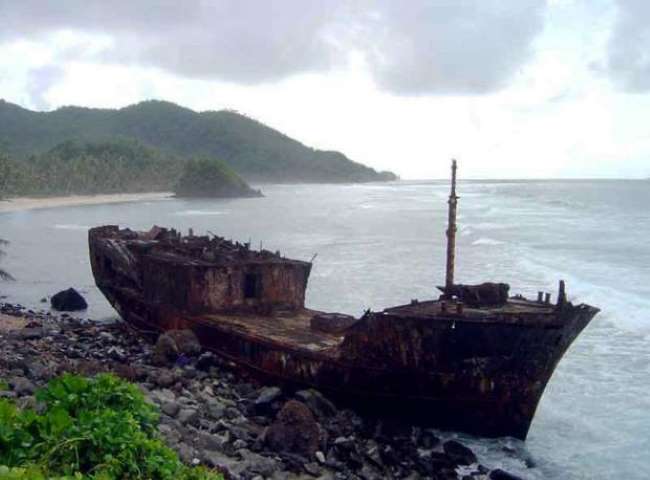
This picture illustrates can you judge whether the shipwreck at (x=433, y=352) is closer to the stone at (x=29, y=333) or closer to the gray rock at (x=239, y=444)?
the gray rock at (x=239, y=444)

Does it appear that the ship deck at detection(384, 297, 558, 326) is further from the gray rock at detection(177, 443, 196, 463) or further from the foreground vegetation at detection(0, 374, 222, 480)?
the foreground vegetation at detection(0, 374, 222, 480)

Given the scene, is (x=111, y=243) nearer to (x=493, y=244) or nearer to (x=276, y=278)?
(x=276, y=278)

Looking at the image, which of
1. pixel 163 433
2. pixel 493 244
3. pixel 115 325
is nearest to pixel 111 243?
pixel 115 325

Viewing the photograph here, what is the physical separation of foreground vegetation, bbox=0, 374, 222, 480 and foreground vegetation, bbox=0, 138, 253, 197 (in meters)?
95.3

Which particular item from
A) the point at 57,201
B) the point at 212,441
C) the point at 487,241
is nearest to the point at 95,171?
the point at 57,201

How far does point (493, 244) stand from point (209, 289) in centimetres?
3835

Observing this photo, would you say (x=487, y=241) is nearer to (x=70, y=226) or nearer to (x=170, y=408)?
(x=70, y=226)

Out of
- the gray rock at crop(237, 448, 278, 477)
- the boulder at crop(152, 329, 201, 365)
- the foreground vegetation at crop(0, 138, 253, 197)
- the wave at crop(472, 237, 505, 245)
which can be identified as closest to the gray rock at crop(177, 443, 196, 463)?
the gray rock at crop(237, 448, 278, 477)

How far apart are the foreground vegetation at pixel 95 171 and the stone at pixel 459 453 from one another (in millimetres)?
93172

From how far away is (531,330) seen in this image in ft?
43.8

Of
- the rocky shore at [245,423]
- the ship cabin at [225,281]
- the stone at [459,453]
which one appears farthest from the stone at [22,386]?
the stone at [459,453]

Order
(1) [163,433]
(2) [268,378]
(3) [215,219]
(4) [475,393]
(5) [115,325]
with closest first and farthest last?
(1) [163,433], (4) [475,393], (2) [268,378], (5) [115,325], (3) [215,219]

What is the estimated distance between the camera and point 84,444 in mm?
7207

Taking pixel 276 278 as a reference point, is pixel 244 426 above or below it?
below
